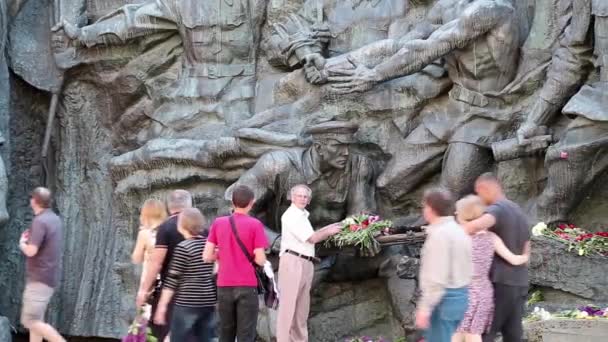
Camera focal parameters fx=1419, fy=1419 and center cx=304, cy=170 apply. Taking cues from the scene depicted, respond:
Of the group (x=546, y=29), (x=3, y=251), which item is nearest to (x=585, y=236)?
(x=546, y=29)

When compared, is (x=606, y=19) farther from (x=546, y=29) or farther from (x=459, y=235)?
(x=459, y=235)

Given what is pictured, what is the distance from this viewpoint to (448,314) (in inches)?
321

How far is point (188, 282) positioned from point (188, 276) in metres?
0.04

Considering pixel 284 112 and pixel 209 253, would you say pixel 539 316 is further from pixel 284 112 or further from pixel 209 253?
pixel 284 112

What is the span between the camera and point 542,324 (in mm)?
10430

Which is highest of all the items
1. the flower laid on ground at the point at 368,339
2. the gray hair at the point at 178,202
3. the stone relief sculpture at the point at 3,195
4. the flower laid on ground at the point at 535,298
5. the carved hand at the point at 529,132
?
the carved hand at the point at 529,132

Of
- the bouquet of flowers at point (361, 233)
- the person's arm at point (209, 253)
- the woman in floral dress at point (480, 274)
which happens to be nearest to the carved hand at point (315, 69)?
the bouquet of flowers at point (361, 233)

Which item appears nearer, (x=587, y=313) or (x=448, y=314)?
(x=448, y=314)

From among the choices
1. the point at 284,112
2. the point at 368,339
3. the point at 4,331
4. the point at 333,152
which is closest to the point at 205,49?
the point at 284,112

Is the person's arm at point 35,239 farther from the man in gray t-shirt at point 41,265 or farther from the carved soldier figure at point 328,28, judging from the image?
the carved soldier figure at point 328,28

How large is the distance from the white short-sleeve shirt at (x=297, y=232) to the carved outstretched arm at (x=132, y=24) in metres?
4.91

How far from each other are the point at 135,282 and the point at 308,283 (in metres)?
4.00

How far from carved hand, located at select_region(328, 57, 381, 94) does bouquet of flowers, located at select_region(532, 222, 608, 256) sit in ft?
7.30

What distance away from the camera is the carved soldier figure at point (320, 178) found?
12500 millimetres
